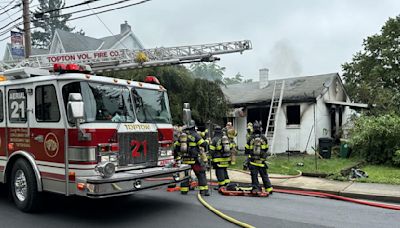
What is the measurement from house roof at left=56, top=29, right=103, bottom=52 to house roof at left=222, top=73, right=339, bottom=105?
1225 centimetres

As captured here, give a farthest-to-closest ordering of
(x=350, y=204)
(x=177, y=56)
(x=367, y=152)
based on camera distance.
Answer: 1. (x=367, y=152)
2. (x=177, y=56)
3. (x=350, y=204)

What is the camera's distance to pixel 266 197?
24.1 ft

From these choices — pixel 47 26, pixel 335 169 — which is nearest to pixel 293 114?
pixel 335 169

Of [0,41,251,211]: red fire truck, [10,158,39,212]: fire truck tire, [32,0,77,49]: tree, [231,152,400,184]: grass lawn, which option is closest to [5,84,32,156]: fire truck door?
[0,41,251,211]: red fire truck

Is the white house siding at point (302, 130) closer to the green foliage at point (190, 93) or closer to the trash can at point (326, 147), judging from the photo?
the trash can at point (326, 147)

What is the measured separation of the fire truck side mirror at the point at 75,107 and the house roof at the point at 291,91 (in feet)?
37.7

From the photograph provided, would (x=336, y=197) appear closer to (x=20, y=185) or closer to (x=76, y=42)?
(x=20, y=185)

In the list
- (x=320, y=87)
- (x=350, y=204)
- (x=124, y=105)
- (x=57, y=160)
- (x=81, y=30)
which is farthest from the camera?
(x=81, y=30)

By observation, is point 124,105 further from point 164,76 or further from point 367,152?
point 367,152

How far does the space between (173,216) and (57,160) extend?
204 centimetres

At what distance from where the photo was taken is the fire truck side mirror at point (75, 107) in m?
4.88

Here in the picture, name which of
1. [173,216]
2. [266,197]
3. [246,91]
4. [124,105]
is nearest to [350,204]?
[266,197]

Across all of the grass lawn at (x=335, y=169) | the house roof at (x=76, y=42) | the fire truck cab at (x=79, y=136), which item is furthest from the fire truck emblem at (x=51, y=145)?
the house roof at (x=76, y=42)

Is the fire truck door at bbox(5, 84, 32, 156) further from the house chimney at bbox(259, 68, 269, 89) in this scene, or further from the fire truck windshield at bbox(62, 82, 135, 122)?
the house chimney at bbox(259, 68, 269, 89)
